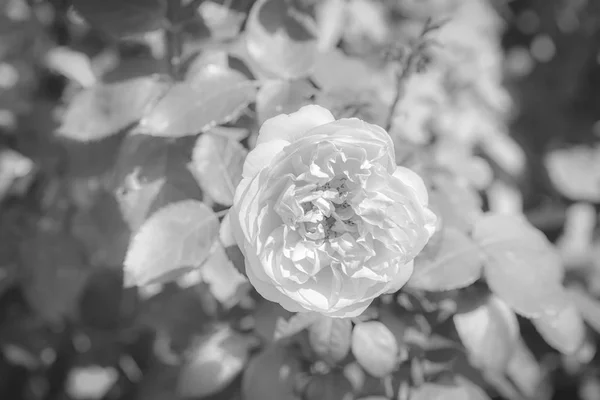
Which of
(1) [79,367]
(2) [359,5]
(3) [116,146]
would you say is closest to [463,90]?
(2) [359,5]

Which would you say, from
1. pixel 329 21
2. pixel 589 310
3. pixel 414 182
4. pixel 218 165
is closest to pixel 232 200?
pixel 218 165

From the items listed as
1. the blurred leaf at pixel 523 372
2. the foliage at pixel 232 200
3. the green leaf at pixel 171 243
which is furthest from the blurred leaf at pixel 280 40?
the blurred leaf at pixel 523 372

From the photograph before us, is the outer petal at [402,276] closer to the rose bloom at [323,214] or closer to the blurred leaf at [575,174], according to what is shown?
the rose bloom at [323,214]

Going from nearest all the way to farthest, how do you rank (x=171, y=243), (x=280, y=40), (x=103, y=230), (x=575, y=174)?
(x=171, y=243)
(x=280, y=40)
(x=103, y=230)
(x=575, y=174)

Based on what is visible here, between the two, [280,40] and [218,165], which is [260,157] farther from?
[280,40]

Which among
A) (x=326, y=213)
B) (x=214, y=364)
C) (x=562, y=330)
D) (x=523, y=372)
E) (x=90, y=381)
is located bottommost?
(x=90, y=381)

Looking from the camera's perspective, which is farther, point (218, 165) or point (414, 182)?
point (218, 165)

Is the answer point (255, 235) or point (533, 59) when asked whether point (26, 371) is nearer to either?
point (255, 235)
